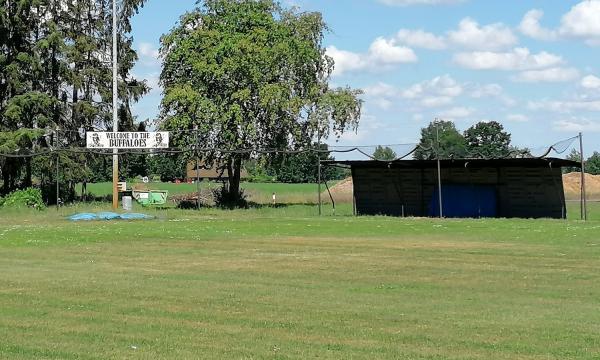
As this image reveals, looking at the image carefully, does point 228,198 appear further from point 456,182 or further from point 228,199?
point 456,182

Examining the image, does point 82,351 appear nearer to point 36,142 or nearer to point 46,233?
point 46,233

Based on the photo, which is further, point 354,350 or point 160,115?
point 160,115

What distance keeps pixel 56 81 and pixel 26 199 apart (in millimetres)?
7621

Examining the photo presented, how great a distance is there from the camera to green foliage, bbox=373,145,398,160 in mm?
44938

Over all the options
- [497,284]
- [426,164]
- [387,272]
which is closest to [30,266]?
[387,272]

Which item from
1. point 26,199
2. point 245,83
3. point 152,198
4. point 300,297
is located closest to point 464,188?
point 245,83

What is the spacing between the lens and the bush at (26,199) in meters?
48.6

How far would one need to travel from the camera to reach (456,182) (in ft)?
153

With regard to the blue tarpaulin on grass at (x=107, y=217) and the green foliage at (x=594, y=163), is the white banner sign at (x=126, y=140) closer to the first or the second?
the blue tarpaulin on grass at (x=107, y=217)

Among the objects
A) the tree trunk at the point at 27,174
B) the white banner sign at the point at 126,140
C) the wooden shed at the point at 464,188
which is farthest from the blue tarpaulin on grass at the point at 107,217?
the tree trunk at the point at 27,174

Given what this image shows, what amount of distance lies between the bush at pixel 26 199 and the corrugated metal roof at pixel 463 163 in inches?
612

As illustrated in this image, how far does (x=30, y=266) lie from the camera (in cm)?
1856

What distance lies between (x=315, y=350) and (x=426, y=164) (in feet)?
119

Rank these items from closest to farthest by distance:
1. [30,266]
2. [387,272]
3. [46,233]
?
[387,272] → [30,266] → [46,233]
